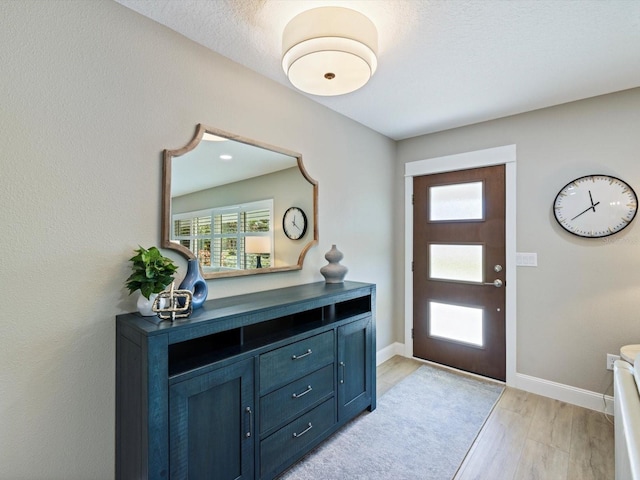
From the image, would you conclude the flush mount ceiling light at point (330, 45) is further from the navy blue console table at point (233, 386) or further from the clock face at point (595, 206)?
the clock face at point (595, 206)

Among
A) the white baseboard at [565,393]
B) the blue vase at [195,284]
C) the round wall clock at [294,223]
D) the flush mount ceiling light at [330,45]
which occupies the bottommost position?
the white baseboard at [565,393]

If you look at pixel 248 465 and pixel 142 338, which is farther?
pixel 248 465

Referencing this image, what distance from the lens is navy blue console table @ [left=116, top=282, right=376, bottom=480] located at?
126cm

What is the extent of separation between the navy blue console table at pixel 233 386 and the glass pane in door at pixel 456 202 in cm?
164

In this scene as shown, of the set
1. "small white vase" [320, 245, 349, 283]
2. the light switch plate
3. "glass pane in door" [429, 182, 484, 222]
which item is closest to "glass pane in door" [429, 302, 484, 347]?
the light switch plate

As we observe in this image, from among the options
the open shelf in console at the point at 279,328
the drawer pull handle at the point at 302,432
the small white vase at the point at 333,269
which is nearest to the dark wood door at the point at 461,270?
the small white vase at the point at 333,269

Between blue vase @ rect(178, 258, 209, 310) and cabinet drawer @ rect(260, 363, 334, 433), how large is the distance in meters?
0.60

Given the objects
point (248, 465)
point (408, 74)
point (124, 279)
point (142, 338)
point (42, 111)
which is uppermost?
point (408, 74)

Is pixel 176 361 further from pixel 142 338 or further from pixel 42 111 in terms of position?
pixel 42 111

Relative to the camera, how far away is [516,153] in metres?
2.78

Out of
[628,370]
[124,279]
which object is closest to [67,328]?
[124,279]

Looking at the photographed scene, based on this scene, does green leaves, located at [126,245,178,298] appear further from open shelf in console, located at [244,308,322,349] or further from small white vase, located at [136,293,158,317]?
open shelf in console, located at [244,308,322,349]

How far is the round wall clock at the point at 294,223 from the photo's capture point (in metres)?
2.28

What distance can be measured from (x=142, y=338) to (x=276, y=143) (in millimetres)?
1527
